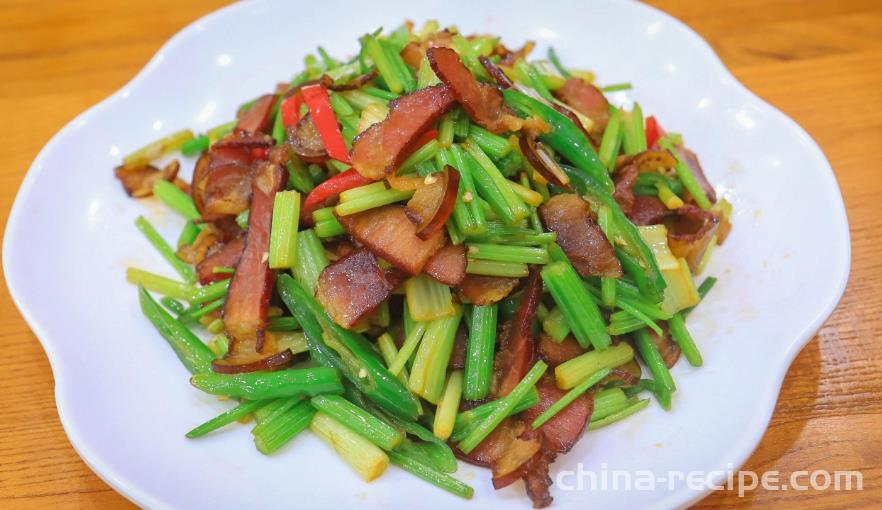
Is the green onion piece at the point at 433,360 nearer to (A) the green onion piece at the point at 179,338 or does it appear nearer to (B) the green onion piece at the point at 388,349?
(B) the green onion piece at the point at 388,349

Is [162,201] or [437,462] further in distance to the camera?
[162,201]

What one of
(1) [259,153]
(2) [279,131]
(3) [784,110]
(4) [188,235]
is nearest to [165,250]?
(4) [188,235]

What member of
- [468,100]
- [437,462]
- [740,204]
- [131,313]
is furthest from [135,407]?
[740,204]

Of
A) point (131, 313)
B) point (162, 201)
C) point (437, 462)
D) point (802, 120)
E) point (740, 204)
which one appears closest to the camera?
point (437, 462)

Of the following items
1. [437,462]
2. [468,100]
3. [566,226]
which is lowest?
[437,462]

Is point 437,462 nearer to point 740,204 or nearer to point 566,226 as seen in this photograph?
point 566,226

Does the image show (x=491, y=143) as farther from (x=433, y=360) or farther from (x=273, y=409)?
(x=273, y=409)
